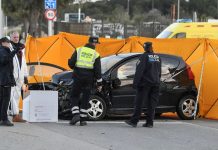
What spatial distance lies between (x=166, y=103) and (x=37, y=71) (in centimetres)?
420

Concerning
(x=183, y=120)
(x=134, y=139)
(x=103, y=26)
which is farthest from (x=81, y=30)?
(x=134, y=139)

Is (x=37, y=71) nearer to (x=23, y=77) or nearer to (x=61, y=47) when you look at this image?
(x=61, y=47)

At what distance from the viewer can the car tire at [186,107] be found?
1416cm

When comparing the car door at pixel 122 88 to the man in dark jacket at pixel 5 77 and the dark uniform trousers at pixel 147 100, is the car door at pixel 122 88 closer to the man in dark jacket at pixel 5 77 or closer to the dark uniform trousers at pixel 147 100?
the dark uniform trousers at pixel 147 100

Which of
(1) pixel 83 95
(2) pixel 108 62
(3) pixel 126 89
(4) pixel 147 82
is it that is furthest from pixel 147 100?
(2) pixel 108 62

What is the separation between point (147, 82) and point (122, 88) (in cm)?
146

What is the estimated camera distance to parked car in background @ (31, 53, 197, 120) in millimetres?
13211

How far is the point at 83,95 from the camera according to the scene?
12.0 m

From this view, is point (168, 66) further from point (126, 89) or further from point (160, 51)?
point (160, 51)

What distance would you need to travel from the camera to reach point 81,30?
42625 millimetres

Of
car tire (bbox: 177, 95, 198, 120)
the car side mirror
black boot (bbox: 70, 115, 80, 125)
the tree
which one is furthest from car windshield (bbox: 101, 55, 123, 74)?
the tree

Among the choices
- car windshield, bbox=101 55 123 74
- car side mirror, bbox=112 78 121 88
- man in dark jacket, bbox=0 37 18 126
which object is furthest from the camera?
car windshield, bbox=101 55 123 74

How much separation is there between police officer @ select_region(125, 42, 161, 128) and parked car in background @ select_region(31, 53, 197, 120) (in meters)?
1.05

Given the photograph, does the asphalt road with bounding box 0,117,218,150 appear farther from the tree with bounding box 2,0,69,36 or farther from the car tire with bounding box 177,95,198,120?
the tree with bounding box 2,0,69,36
